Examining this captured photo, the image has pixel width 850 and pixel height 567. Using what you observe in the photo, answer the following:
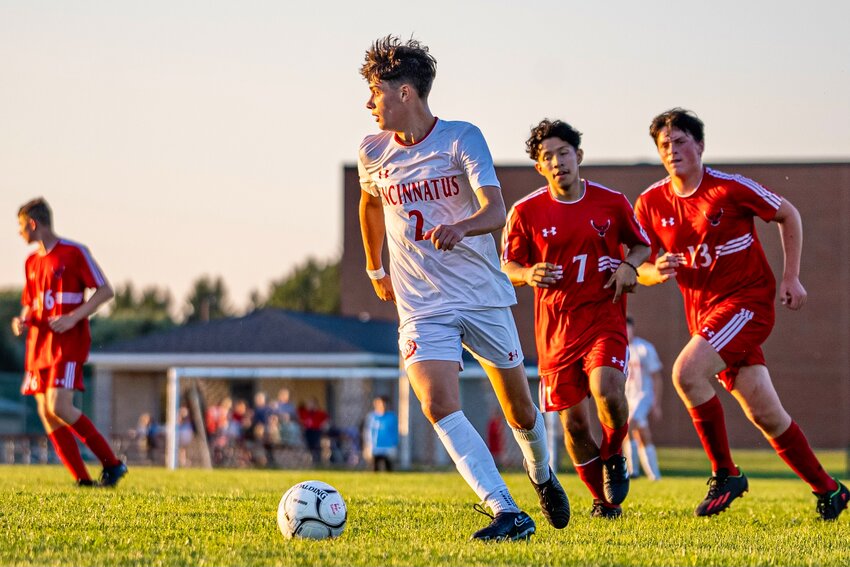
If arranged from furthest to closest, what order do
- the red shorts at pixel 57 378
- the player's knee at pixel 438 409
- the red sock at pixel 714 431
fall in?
the red shorts at pixel 57 378 < the red sock at pixel 714 431 < the player's knee at pixel 438 409

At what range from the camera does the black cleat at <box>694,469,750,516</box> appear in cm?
794

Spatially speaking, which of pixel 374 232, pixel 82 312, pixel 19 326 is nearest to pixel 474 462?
pixel 374 232

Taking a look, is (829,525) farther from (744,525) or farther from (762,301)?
(762,301)

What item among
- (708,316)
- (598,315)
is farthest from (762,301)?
(598,315)

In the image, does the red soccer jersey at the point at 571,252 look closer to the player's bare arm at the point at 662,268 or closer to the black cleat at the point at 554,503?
the player's bare arm at the point at 662,268

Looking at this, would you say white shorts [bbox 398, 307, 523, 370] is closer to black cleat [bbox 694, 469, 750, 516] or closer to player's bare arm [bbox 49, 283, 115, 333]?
black cleat [bbox 694, 469, 750, 516]

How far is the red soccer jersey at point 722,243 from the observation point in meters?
7.88

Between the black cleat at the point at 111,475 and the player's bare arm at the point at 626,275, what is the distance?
4.37m

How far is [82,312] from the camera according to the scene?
1003 centimetres

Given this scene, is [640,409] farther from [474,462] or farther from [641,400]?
[474,462]

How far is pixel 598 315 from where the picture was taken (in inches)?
314

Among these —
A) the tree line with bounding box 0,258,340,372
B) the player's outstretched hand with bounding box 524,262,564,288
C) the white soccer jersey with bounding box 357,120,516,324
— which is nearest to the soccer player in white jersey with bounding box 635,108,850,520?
the player's outstretched hand with bounding box 524,262,564,288

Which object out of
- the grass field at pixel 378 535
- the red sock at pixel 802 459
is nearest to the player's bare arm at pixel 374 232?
the grass field at pixel 378 535

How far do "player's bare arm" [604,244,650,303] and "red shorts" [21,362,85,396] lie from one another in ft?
14.9
